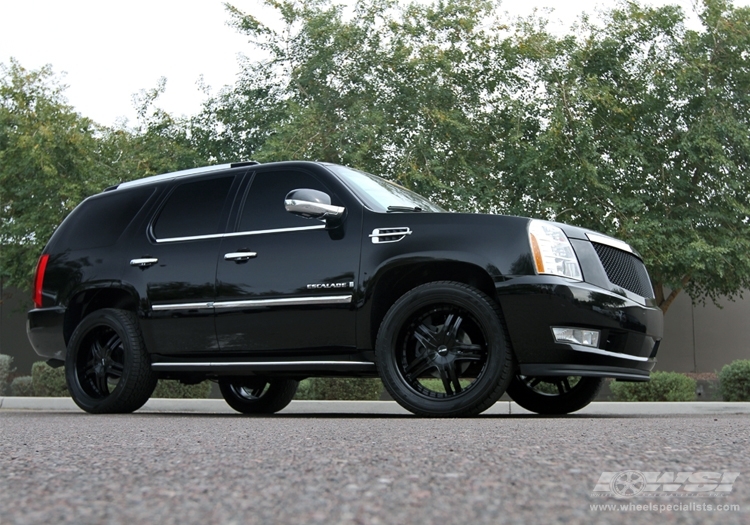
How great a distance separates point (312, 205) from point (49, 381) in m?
10.6

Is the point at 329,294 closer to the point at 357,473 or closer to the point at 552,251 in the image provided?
the point at 552,251

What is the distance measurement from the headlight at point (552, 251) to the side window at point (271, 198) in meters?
1.83

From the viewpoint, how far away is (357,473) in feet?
10.9

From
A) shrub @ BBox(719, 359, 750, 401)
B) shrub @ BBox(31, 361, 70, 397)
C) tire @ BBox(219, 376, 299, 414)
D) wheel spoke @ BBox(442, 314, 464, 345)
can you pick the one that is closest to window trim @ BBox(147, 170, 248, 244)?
tire @ BBox(219, 376, 299, 414)

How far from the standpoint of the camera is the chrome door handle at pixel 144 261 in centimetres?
807

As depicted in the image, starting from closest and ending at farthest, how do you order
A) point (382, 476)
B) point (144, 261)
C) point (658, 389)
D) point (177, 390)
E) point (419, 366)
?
point (382, 476) → point (419, 366) → point (144, 261) → point (658, 389) → point (177, 390)

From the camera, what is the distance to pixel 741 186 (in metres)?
20.0

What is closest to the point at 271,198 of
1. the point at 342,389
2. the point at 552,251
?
the point at 552,251

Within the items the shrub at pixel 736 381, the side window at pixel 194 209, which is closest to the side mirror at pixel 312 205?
the side window at pixel 194 209

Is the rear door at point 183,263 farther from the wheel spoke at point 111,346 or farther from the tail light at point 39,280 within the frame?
the tail light at point 39,280

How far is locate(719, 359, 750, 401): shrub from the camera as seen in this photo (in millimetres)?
13719

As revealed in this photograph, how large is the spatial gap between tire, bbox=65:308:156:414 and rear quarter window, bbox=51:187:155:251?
770 millimetres

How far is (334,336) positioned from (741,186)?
50.6 ft

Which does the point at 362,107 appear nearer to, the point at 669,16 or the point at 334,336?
the point at 669,16
